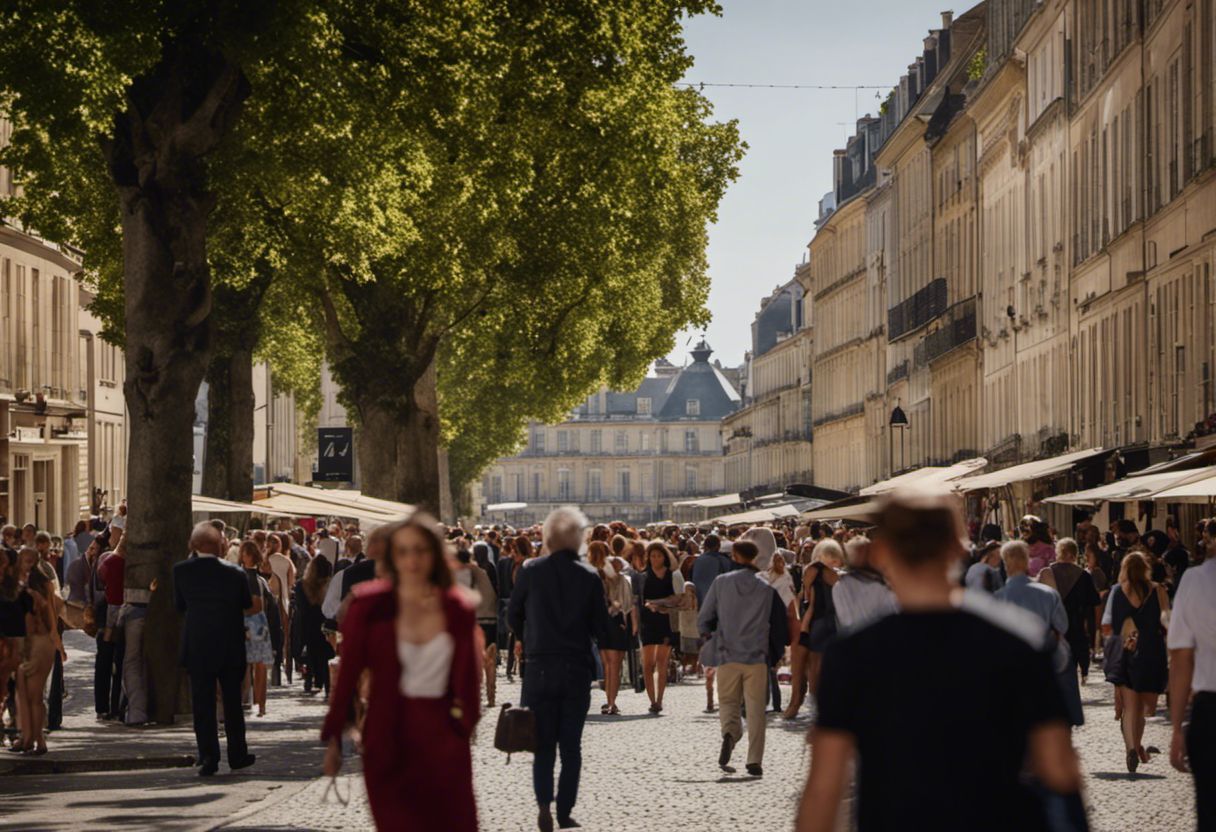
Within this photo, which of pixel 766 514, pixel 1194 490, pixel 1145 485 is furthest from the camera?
pixel 766 514

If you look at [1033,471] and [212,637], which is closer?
[212,637]

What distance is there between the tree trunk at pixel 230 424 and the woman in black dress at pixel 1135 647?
2083 centimetres

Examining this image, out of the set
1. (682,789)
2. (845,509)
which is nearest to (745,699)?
(682,789)

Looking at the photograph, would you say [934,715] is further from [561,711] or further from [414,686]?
[561,711]

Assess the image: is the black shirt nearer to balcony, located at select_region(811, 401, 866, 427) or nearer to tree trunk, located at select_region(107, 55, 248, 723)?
tree trunk, located at select_region(107, 55, 248, 723)

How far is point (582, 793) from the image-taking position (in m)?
16.4

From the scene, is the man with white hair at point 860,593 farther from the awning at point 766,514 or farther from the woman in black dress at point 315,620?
the awning at point 766,514

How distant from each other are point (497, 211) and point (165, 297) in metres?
13.4

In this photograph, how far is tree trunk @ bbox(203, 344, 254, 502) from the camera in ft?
122

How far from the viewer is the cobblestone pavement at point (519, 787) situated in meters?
14.5

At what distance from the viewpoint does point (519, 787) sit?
1698cm

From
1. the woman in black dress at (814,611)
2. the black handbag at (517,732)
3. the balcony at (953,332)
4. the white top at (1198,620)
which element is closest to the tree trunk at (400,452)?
the woman in black dress at (814,611)

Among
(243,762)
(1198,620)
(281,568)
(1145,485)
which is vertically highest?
(1145,485)

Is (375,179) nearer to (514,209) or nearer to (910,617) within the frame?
(514,209)
